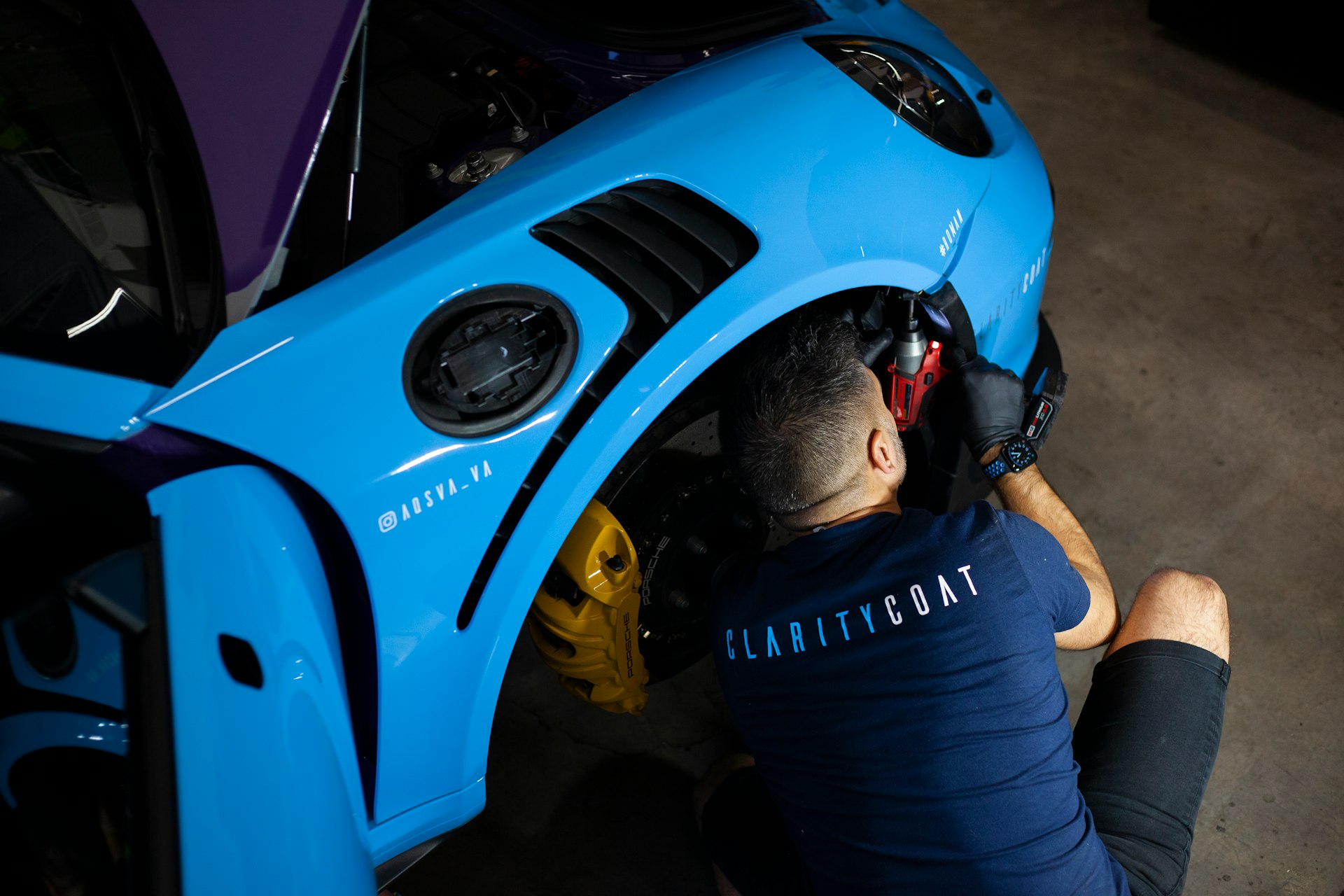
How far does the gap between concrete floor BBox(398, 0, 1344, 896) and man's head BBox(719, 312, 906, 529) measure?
70cm

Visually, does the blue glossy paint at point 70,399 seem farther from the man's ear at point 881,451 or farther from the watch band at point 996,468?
the watch band at point 996,468

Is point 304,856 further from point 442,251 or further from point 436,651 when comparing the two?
point 442,251

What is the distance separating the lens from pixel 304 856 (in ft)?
3.15

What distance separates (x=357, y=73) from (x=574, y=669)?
97 centimetres

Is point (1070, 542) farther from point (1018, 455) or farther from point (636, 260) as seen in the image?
point (636, 260)

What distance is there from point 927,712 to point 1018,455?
0.60 m

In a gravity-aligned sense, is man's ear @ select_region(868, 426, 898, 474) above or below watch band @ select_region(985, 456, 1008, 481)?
above

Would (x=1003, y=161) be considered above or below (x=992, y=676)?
above

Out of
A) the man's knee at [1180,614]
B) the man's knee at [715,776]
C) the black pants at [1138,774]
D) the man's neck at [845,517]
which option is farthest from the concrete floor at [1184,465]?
the man's neck at [845,517]

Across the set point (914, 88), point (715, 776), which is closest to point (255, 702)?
point (715, 776)

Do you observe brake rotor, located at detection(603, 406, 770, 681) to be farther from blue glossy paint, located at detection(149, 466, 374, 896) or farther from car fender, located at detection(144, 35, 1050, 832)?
blue glossy paint, located at detection(149, 466, 374, 896)

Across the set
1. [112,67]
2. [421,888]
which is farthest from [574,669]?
[112,67]

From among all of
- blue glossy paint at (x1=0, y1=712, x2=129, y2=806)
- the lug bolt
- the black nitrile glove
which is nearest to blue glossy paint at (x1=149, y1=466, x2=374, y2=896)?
blue glossy paint at (x1=0, y1=712, x2=129, y2=806)

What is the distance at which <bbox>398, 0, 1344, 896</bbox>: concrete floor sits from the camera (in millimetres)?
1704
